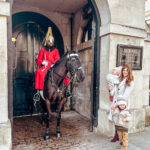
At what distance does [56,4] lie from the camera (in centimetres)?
565

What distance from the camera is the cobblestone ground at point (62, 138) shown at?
135 inches

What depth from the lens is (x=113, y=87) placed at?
3.42 m

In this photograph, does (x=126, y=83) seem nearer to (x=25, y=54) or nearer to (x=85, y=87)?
(x=85, y=87)

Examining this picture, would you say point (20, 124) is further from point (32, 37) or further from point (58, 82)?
point (32, 37)

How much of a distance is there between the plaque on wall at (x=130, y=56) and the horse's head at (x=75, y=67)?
106cm

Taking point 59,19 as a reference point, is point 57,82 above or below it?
below

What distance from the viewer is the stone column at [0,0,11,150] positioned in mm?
Result: 2857

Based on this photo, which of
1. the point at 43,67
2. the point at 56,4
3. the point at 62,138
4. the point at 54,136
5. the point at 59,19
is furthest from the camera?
the point at 59,19

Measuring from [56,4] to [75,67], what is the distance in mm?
3314

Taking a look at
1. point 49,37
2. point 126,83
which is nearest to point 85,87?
point 49,37

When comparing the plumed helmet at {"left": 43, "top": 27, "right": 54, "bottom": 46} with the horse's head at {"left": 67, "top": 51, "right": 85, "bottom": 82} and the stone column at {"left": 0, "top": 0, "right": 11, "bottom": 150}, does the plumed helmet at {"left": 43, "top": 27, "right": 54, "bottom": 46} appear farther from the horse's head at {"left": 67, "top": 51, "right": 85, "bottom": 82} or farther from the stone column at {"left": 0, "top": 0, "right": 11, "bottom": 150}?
the stone column at {"left": 0, "top": 0, "right": 11, "bottom": 150}

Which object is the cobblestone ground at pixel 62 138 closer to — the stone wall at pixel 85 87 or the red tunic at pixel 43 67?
the stone wall at pixel 85 87

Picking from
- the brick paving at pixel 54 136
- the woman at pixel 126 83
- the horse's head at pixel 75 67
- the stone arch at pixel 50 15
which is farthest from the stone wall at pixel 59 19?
the woman at pixel 126 83

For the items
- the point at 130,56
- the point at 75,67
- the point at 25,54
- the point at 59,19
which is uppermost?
the point at 59,19
